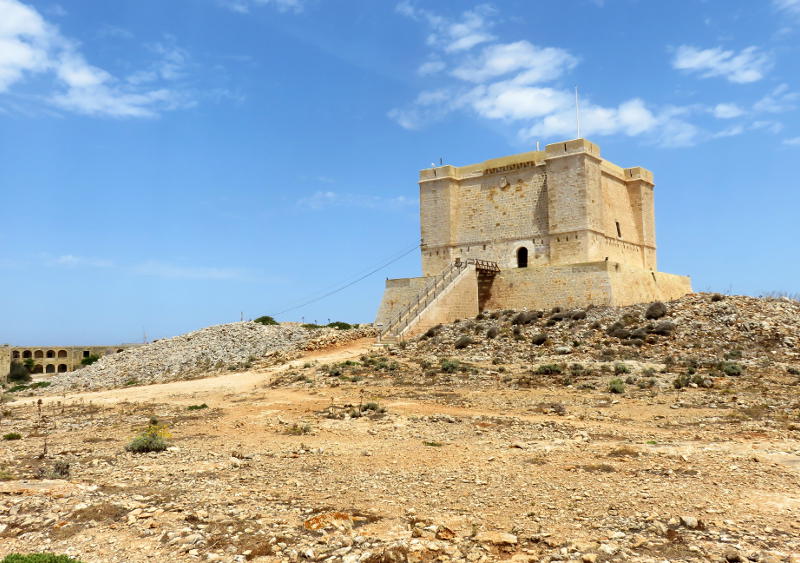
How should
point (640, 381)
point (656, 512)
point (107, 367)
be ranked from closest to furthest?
1. point (656, 512)
2. point (640, 381)
3. point (107, 367)

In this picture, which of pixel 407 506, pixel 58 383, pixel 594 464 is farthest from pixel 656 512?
pixel 58 383

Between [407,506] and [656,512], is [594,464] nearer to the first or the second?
[656,512]

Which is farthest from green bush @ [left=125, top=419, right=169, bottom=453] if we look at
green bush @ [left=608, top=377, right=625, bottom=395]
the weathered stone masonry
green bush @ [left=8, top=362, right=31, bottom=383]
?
green bush @ [left=8, top=362, right=31, bottom=383]

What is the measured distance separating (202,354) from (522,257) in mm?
17822

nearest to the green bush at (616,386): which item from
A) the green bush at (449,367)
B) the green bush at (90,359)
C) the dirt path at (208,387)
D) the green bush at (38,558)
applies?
the green bush at (449,367)

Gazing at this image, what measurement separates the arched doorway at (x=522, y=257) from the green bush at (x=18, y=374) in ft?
114

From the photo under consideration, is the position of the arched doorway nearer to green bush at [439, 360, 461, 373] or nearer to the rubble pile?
the rubble pile

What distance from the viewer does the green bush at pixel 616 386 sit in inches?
606

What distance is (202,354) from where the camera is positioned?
95.7 ft

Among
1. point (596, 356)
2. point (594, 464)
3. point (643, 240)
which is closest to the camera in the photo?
point (594, 464)

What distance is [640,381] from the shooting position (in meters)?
16.1

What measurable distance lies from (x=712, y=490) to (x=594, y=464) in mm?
1673

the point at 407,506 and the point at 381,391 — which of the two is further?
the point at 381,391

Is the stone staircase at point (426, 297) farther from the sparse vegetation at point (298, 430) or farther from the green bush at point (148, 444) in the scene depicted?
the green bush at point (148, 444)
